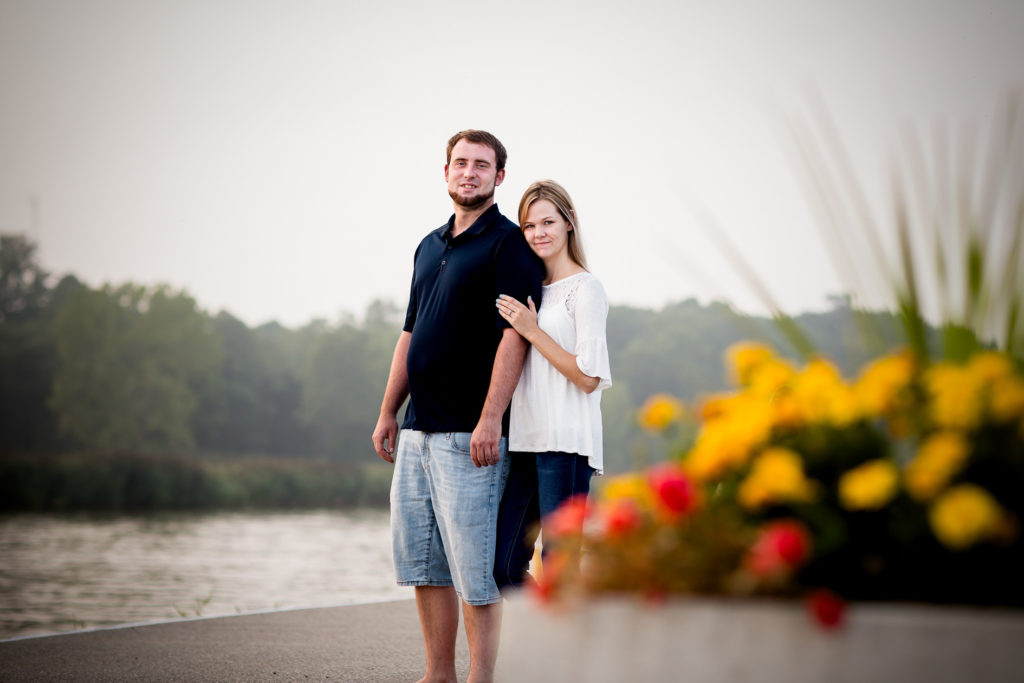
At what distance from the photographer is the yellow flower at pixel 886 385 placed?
4.91 feet

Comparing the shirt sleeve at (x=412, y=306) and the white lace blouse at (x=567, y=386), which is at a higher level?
the shirt sleeve at (x=412, y=306)

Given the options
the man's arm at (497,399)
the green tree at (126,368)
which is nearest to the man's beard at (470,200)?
the man's arm at (497,399)

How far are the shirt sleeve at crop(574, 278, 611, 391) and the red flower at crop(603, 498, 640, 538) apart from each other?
5.28 feet

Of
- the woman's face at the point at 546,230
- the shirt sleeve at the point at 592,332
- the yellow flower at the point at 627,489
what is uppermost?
the woman's face at the point at 546,230

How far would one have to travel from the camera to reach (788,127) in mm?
1661

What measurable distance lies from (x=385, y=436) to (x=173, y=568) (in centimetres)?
1307

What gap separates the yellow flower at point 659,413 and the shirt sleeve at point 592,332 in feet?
4.55

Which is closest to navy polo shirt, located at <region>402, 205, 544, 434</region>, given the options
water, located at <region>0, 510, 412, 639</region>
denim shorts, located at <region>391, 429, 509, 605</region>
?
denim shorts, located at <region>391, 429, 509, 605</region>

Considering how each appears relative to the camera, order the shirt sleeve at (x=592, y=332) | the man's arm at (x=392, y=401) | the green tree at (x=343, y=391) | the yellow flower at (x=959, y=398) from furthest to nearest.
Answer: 1. the green tree at (x=343, y=391)
2. the man's arm at (x=392, y=401)
3. the shirt sleeve at (x=592, y=332)
4. the yellow flower at (x=959, y=398)

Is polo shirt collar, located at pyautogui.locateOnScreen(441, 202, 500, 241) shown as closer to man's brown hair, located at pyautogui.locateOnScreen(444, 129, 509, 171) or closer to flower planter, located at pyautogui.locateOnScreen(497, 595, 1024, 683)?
man's brown hair, located at pyautogui.locateOnScreen(444, 129, 509, 171)

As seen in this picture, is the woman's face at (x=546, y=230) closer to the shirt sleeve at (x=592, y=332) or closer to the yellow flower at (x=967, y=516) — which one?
the shirt sleeve at (x=592, y=332)

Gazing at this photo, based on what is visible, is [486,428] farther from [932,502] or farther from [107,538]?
[107,538]

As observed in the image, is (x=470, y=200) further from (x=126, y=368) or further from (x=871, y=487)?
(x=126, y=368)

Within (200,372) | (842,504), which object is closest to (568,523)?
(842,504)
